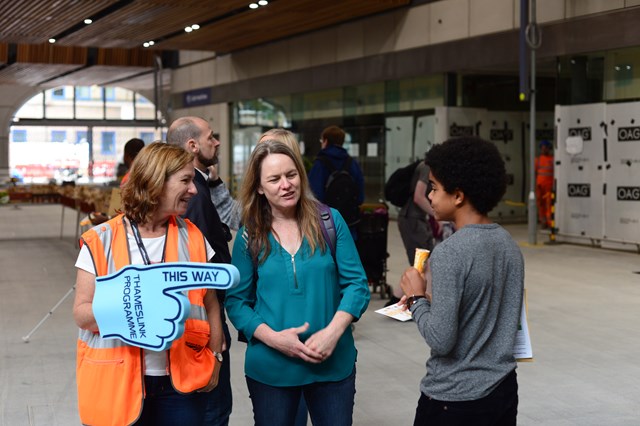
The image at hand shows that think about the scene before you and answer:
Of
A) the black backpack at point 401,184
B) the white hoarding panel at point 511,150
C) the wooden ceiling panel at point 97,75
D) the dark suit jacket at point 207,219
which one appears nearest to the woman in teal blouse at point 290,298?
the dark suit jacket at point 207,219

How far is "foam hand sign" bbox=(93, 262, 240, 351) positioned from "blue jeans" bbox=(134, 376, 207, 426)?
0.91ft

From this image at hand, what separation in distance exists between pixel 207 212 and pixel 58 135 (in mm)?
50589

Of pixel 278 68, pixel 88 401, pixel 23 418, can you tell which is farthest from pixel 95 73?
pixel 88 401

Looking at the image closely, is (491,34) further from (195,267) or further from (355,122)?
(195,267)

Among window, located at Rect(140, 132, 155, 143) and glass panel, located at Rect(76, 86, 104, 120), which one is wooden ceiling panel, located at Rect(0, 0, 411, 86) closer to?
glass panel, located at Rect(76, 86, 104, 120)

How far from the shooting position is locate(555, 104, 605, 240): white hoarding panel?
15.7 m

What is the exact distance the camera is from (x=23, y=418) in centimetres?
562

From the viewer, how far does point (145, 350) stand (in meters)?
2.97

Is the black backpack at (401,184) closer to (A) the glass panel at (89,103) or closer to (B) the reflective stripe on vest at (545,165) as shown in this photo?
(B) the reflective stripe on vest at (545,165)

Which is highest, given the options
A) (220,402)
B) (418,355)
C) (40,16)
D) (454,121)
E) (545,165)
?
(40,16)

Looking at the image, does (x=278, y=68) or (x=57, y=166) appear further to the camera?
(x=57, y=166)

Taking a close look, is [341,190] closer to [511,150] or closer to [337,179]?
[337,179]

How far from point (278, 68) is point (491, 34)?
1056 cm

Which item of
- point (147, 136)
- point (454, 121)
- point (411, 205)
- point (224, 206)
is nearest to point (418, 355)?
point (411, 205)
